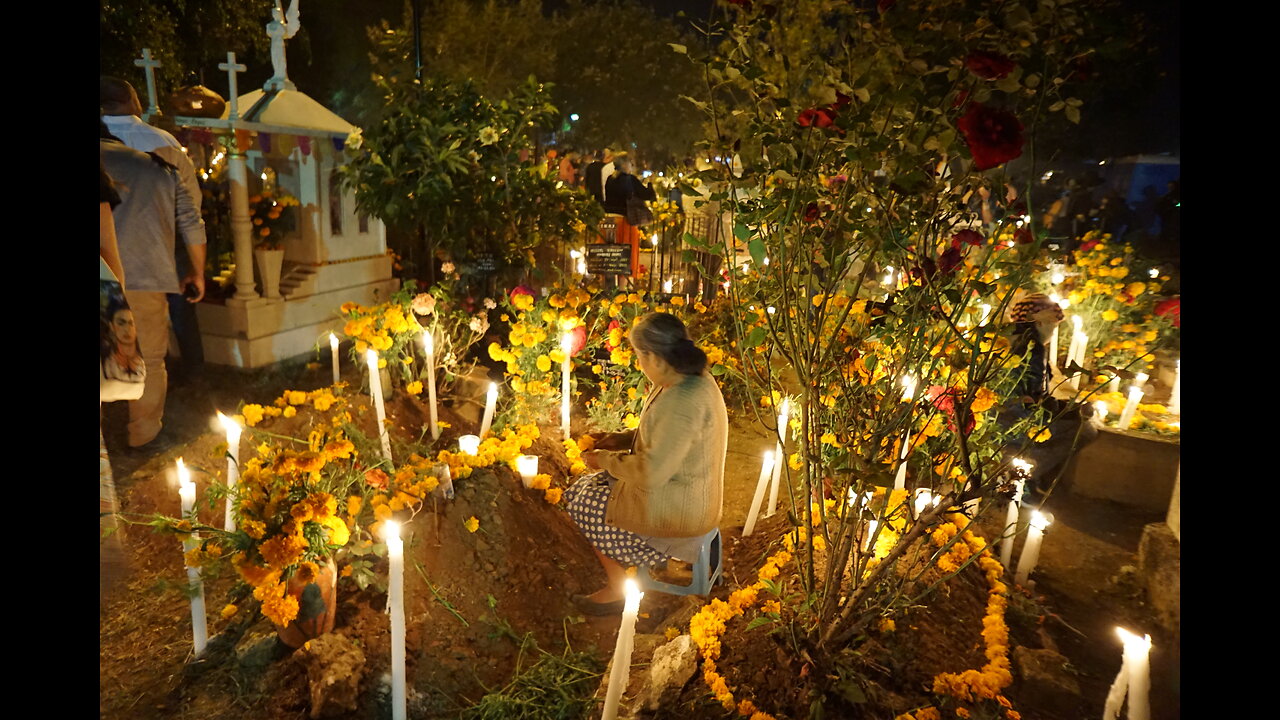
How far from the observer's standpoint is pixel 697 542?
3.31m

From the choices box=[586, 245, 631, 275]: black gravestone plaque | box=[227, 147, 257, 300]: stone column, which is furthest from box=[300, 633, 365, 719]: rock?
box=[586, 245, 631, 275]: black gravestone plaque

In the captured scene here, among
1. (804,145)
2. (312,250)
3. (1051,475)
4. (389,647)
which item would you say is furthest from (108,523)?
(1051,475)

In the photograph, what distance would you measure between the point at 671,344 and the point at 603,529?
1007 mm

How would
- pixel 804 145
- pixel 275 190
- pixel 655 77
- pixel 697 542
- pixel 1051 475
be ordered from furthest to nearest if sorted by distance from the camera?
1. pixel 655 77
2. pixel 275 190
3. pixel 1051 475
4. pixel 697 542
5. pixel 804 145

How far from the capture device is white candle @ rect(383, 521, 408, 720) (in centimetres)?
237

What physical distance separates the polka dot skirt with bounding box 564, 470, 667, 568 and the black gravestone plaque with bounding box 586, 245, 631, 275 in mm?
3036

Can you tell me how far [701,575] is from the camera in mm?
3367

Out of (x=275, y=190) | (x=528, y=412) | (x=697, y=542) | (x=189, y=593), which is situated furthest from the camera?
(x=275, y=190)

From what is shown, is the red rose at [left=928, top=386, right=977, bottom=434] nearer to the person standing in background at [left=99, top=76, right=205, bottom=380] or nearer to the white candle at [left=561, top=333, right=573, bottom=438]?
the white candle at [left=561, top=333, right=573, bottom=438]

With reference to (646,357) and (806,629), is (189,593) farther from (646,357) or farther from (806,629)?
(806,629)

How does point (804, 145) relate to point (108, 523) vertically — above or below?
above

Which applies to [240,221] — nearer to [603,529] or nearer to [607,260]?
[607,260]

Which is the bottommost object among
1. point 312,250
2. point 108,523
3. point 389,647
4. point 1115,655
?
point 1115,655

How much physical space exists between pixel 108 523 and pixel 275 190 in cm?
396
